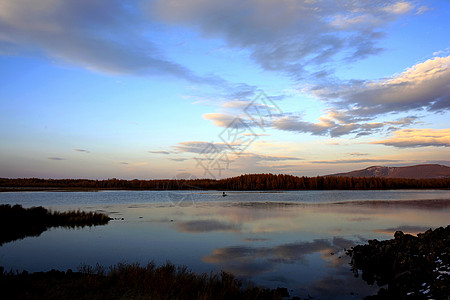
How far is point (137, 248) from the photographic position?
704 inches

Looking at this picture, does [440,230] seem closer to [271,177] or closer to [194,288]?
[194,288]

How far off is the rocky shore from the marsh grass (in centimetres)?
427

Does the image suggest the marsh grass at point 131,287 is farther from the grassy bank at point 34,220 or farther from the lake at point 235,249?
the grassy bank at point 34,220

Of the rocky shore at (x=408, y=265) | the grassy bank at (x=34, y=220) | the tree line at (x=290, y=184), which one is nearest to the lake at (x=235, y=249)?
the rocky shore at (x=408, y=265)

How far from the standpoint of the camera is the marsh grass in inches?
343

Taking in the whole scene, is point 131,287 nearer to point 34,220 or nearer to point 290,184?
point 34,220

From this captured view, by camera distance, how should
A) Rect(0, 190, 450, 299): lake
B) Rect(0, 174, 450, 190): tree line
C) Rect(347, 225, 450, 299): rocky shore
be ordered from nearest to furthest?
Rect(347, 225, 450, 299): rocky shore
Rect(0, 190, 450, 299): lake
Rect(0, 174, 450, 190): tree line

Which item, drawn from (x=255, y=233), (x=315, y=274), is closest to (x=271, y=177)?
(x=255, y=233)

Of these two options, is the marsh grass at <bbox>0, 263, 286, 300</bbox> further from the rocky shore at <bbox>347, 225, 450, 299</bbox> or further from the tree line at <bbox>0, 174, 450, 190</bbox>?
the tree line at <bbox>0, 174, 450, 190</bbox>

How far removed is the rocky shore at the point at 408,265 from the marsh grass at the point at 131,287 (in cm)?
427

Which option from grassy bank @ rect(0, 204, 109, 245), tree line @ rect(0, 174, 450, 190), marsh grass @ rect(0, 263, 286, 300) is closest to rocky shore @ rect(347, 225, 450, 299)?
marsh grass @ rect(0, 263, 286, 300)

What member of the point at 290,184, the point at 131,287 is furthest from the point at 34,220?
the point at 290,184

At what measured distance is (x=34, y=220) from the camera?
27609 mm

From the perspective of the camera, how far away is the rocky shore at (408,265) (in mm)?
10099
